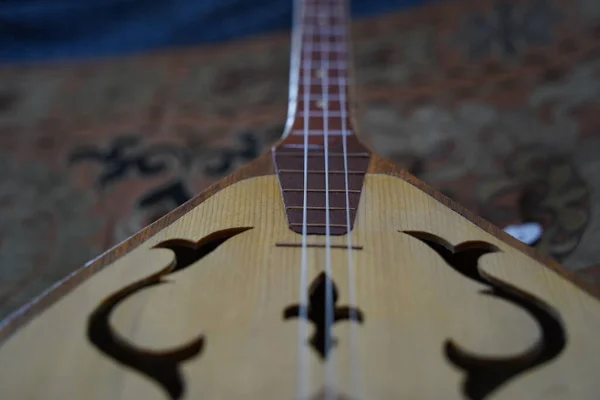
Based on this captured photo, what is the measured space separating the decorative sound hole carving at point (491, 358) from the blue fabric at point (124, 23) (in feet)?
2.51

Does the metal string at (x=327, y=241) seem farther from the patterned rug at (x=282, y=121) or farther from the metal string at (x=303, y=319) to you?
the patterned rug at (x=282, y=121)

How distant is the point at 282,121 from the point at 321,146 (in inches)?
14.1

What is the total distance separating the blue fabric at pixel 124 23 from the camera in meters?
1.23

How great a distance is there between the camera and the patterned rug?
903 millimetres

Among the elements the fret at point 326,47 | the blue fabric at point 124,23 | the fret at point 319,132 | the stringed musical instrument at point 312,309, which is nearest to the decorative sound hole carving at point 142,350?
the stringed musical instrument at point 312,309

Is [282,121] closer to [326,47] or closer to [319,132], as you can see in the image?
[326,47]

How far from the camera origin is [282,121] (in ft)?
3.59

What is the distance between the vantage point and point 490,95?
1082 mm

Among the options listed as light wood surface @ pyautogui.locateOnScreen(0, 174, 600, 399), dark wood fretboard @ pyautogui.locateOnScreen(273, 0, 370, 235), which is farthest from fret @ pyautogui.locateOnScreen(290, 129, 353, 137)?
light wood surface @ pyautogui.locateOnScreen(0, 174, 600, 399)

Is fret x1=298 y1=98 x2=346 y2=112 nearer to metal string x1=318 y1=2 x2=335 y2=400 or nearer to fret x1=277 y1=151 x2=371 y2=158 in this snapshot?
metal string x1=318 y1=2 x2=335 y2=400

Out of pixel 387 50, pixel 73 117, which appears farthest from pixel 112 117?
pixel 387 50

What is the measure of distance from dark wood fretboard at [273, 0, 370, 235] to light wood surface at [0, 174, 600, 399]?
2 centimetres

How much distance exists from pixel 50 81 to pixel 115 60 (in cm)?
12

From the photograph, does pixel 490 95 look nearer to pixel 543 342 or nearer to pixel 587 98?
pixel 587 98
